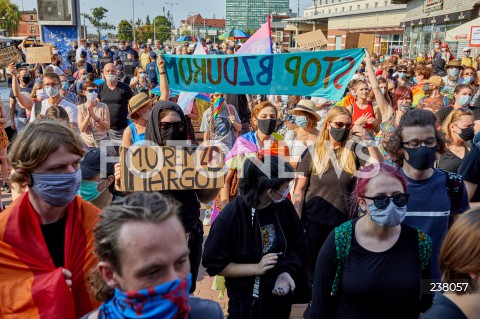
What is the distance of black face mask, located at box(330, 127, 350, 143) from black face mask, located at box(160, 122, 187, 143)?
4.41 ft

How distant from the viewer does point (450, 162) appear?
4.06m

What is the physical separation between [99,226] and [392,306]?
1620 mm

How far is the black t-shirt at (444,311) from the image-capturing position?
5.66 ft

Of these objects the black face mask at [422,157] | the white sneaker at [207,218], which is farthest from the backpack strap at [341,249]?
the white sneaker at [207,218]

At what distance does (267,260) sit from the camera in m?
2.73

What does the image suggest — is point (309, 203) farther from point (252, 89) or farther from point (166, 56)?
point (166, 56)

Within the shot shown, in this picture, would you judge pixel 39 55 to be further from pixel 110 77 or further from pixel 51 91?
pixel 51 91

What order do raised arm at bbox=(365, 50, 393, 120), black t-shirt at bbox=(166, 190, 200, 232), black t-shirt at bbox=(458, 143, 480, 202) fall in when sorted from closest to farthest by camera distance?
1. black t-shirt at bbox=(166, 190, 200, 232)
2. black t-shirt at bbox=(458, 143, 480, 202)
3. raised arm at bbox=(365, 50, 393, 120)

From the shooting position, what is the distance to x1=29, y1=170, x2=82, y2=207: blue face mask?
2232 mm

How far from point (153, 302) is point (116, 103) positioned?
21.5ft

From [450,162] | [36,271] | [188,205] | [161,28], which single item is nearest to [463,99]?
[450,162]

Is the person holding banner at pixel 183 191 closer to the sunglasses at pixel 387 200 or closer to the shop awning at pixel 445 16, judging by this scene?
the sunglasses at pixel 387 200

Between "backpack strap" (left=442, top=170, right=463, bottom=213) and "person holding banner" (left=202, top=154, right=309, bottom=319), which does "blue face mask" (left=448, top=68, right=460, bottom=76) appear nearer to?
"backpack strap" (left=442, top=170, right=463, bottom=213)

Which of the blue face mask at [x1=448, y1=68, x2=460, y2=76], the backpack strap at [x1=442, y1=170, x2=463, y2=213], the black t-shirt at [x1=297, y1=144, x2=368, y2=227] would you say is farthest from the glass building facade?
the backpack strap at [x1=442, y1=170, x2=463, y2=213]
